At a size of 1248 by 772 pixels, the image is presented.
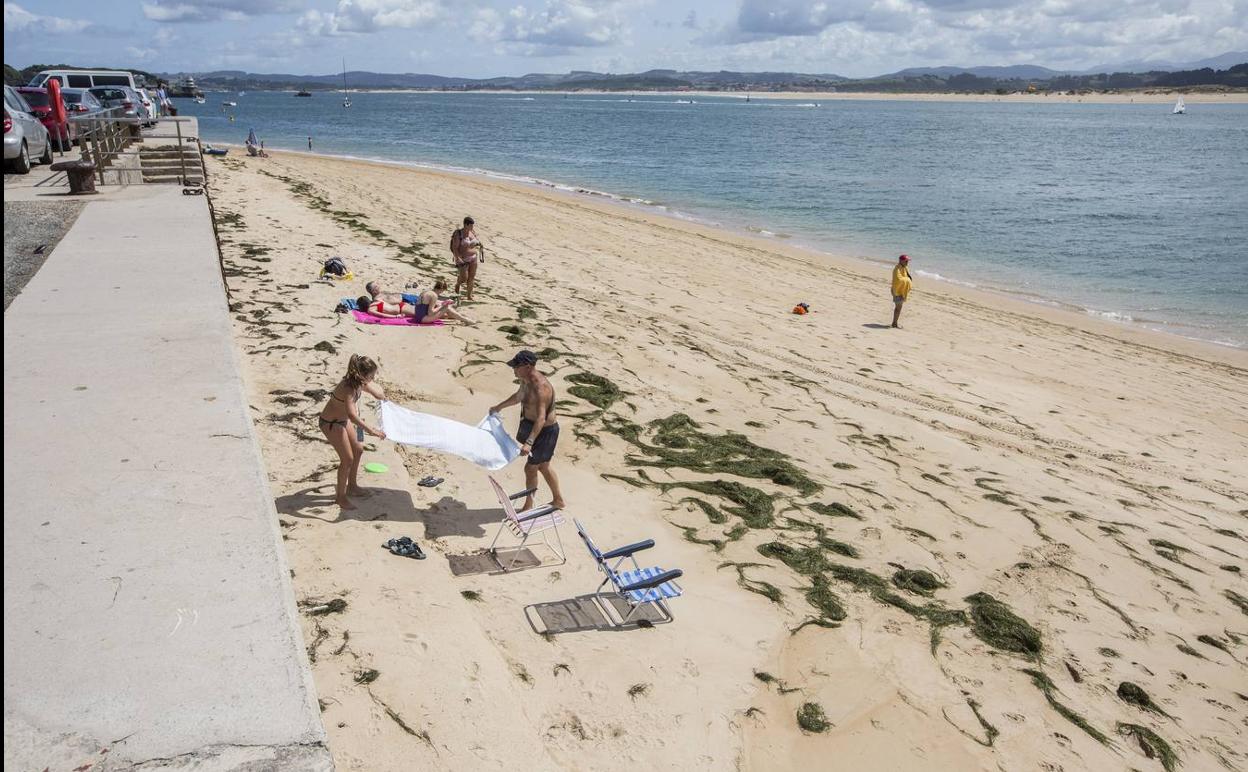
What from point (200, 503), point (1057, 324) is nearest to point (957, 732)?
point (200, 503)

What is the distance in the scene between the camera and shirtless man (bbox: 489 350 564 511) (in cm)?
707

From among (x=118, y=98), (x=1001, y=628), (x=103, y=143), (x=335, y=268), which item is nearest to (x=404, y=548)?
(x=1001, y=628)

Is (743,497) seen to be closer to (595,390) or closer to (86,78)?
(595,390)

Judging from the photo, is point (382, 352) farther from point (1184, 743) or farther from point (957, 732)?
point (1184, 743)

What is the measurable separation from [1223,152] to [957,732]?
74334 mm

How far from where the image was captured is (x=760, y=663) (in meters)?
5.65

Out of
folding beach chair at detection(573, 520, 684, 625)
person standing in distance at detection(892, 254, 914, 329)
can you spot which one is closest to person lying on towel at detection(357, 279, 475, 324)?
folding beach chair at detection(573, 520, 684, 625)

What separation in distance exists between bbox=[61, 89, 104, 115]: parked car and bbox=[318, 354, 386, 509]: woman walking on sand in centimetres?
2120

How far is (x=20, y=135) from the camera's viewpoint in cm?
1723

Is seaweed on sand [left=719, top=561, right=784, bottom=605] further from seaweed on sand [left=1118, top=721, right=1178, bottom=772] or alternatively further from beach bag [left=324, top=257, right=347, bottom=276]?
beach bag [left=324, top=257, right=347, bottom=276]

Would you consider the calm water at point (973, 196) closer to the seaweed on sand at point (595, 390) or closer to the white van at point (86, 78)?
the seaweed on sand at point (595, 390)

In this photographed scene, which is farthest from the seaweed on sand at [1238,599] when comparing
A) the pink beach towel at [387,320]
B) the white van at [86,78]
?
the white van at [86,78]

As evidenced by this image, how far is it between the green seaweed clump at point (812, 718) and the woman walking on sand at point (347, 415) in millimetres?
3700

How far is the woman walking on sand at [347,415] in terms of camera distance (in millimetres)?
6590
